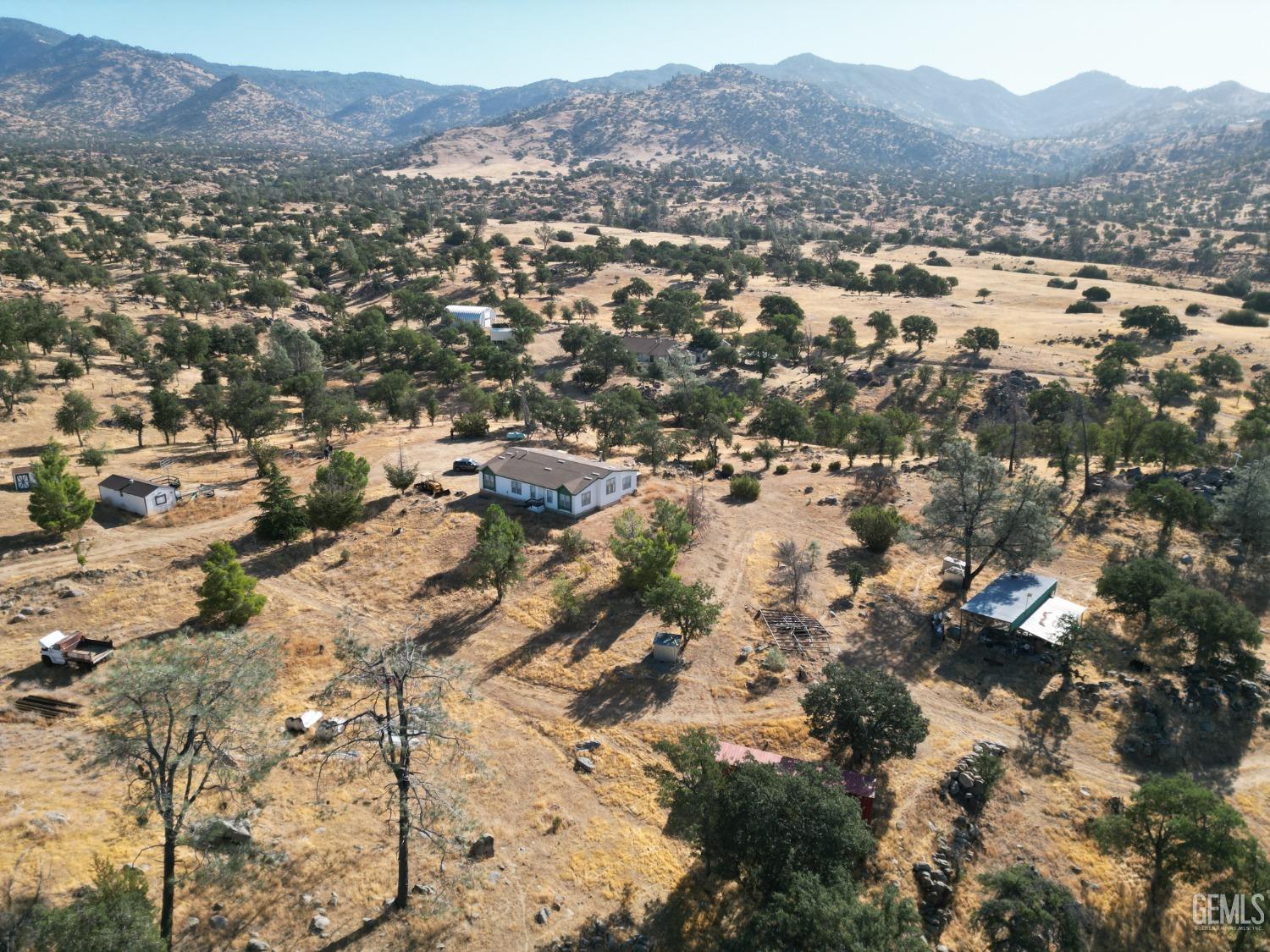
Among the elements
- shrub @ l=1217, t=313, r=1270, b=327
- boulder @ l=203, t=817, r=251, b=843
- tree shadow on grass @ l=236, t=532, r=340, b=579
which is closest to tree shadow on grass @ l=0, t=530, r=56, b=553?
tree shadow on grass @ l=236, t=532, r=340, b=579

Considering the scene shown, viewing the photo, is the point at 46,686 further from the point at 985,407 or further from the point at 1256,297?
the point at 1256,297

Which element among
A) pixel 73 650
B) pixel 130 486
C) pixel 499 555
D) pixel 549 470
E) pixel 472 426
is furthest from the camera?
pixel 472 426

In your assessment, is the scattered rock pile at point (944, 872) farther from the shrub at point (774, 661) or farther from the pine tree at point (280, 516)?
the pine tree at point (280, 516)

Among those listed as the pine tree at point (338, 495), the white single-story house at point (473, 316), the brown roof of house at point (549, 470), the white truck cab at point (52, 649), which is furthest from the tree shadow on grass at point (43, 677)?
the white single-story house at point (473, 316)

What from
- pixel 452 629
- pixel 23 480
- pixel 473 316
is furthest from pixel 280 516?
pixel 473 316

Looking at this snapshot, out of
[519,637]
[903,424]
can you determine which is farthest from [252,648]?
[903,424]

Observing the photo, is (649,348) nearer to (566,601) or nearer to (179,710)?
(566,601)

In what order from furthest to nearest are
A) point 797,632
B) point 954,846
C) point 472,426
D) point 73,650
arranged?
1. point 472,426
2. point 797,632
3. point 73,650
4. point 954,846
